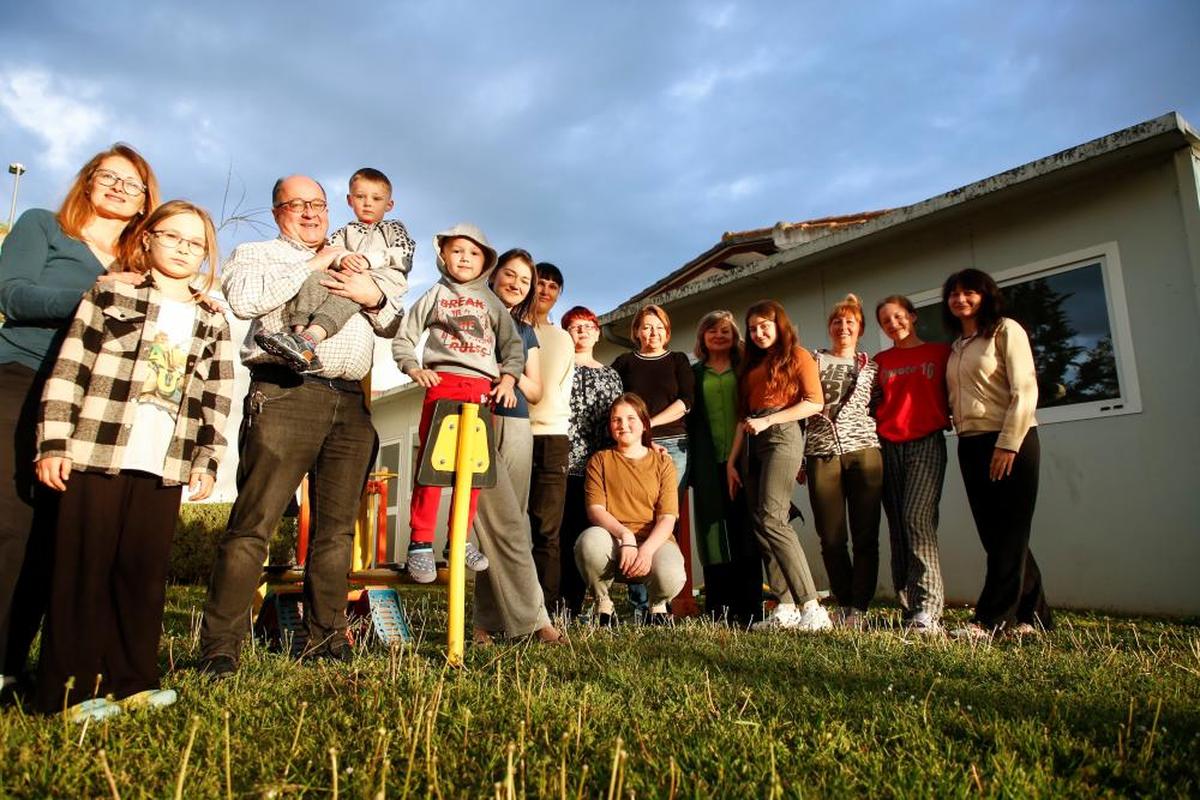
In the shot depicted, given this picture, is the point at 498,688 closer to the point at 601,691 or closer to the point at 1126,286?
the point at 601,691

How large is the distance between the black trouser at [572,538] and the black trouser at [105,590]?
298 centimetres

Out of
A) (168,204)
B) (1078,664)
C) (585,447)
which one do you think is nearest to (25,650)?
(168,204)

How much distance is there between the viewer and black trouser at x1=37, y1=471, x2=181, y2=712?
241cm

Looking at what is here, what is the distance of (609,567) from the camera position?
4777 millimetres

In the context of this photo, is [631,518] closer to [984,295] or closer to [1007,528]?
[1007,528]

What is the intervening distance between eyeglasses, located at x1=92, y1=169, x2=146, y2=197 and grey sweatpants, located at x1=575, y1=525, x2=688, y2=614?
9.59 ft

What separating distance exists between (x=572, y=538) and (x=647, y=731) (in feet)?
10.8

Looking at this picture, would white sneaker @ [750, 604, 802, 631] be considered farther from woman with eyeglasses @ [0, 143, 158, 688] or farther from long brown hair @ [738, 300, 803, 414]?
woman with eyeglasses @ [0, 143, 158, 688]

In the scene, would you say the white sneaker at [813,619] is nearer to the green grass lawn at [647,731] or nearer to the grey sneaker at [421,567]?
the green grass lawn at [647,731]

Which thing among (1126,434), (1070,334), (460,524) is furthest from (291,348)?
(1070,334)

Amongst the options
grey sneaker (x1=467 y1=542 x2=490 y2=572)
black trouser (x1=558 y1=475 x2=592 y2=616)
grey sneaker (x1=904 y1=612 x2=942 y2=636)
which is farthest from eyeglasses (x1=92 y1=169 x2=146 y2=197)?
grey sneaker (x1=904 y1=612 x2=942 y2=636)

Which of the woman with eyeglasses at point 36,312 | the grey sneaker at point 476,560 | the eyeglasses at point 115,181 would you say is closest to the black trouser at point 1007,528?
the grey sneaker at point 476,560

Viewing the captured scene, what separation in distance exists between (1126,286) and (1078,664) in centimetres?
443

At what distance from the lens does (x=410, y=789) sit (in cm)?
172
